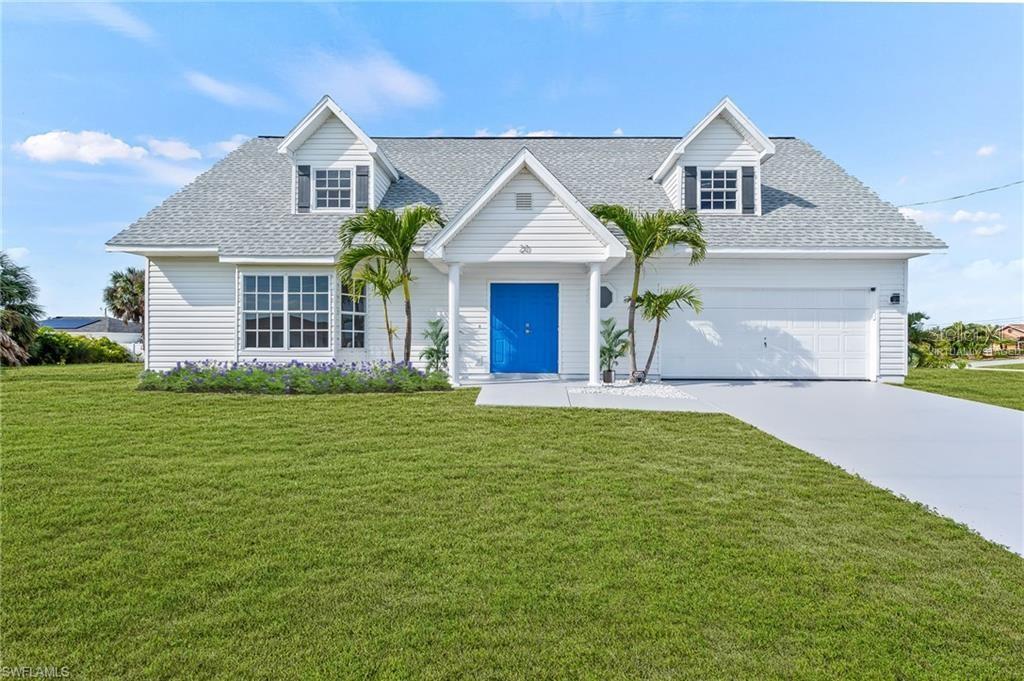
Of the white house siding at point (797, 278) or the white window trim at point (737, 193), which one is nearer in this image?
the white house siding at point (797, 278)

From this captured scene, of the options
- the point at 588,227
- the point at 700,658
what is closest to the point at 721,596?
the point at 700,658

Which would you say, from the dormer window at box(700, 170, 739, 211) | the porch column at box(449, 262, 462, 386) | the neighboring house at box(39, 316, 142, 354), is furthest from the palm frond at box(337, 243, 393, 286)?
the neighboring house at box(39, 316, 142, 354)

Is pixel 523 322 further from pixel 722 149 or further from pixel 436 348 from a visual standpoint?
pixel 722 149

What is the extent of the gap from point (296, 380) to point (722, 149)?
1260 cm

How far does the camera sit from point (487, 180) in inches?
642

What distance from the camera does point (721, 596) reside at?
3387 millimetres

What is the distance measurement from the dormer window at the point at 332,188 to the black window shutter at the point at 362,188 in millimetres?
242

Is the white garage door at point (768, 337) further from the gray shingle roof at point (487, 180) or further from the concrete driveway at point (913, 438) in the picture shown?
the gray shingle roof at point (487, 180)

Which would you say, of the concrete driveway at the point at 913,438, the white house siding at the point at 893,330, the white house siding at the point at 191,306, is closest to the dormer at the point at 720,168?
the white house siding at the point at 893,330

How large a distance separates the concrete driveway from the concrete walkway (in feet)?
0.04

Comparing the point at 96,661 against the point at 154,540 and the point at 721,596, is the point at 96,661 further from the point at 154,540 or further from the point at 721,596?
the point at 721,596

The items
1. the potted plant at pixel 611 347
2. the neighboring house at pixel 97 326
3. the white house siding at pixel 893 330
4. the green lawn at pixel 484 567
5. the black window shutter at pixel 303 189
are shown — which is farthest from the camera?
the neighboring house at pixel 97 326

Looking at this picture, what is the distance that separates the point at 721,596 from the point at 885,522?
226 cm

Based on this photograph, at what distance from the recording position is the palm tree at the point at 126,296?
37.1 meters
